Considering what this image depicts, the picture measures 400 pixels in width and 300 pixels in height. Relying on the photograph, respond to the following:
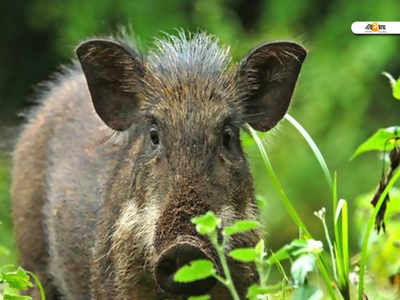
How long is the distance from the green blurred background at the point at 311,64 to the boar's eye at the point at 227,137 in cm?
615

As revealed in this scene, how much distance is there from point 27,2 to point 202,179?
9479mm

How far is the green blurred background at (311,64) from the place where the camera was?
39.7 ft

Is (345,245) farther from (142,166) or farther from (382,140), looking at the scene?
Answer: (142,166)

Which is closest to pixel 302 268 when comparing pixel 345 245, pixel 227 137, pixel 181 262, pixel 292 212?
pixel 181 262

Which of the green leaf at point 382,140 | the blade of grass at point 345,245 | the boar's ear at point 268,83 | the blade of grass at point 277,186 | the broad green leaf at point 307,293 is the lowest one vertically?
the broad green leaf at point 307,293

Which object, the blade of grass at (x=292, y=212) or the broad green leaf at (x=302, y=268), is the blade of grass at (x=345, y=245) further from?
the broad green leaf at (x=302, y=268)

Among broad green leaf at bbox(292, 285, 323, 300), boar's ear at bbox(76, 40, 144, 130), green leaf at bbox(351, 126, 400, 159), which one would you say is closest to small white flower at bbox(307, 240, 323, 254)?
broad green leaf at bbox(292, 285, 323, 300)

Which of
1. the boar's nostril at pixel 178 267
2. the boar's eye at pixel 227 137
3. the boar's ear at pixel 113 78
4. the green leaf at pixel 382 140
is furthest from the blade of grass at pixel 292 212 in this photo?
the boar's ear at pixel 113 78

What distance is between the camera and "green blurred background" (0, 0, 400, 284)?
1209 centimetres

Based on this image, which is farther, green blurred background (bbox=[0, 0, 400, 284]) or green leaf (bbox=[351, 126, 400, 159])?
green blurred background (bbox=[0, 0, 400, 284])

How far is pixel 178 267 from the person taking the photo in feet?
14.9

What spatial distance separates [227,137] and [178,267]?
1.00m

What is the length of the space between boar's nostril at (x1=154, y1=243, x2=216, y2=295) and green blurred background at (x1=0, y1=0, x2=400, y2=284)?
6883mm

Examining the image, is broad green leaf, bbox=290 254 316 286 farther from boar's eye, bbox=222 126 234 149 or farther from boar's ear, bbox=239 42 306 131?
boar's ear, bbox=239 42 306 131
